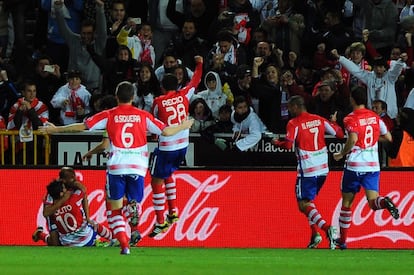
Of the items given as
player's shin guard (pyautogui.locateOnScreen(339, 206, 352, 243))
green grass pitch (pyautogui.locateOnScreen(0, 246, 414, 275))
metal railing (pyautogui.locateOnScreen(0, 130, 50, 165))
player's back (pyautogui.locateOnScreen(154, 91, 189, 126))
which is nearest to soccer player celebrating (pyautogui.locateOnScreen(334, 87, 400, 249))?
player's shin guard (pyautogui.locateOnScreen(339, 206, 352, 243))

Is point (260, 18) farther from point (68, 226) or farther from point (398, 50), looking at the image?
point (68, 226)

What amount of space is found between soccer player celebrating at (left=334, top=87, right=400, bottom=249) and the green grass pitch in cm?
95

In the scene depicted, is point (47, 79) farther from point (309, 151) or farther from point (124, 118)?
point (124, 118)

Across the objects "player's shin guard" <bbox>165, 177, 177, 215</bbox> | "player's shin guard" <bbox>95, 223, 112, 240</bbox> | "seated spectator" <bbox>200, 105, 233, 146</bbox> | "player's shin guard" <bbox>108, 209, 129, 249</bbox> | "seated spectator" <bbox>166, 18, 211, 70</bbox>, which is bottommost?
"player's shin guard" <bbox>95, 223, 112, 240</bbox>

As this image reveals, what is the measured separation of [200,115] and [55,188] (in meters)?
3.19

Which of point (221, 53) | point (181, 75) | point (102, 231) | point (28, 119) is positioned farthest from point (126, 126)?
point (221, 53)

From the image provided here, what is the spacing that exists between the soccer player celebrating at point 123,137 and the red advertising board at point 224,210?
4.76 meters

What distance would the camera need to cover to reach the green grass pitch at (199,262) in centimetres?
1430

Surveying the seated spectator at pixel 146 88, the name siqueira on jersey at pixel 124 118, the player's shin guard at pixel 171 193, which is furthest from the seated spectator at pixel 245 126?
the name siqueira on jersey at pixel 124 118

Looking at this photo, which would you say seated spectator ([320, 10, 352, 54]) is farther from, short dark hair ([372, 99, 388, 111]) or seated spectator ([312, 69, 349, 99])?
short dark hair ([372, 99, 388, 111])

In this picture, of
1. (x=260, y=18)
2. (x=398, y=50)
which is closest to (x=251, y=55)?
(x=260, y=18)

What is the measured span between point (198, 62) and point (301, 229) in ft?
12.2

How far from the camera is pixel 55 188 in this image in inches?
805

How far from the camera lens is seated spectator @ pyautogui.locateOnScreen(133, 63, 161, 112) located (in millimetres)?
22812
